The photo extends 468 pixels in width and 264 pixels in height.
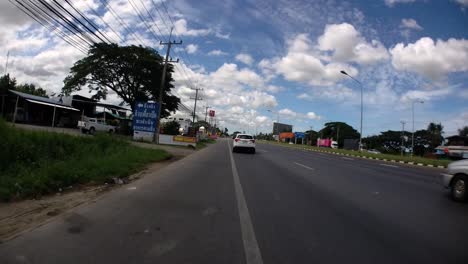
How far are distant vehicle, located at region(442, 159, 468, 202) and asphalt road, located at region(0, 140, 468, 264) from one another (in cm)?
39

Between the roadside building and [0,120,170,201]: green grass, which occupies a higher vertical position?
the roadside building

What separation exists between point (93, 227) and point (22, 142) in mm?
6044

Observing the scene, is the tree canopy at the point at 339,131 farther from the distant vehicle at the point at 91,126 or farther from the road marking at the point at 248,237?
the road marking at the point at 248,237

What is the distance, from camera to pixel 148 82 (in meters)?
45.6

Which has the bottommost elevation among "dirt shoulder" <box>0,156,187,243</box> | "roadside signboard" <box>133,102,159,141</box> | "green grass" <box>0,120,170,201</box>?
"dirt shoulder" <box>0,156,187,243</box>

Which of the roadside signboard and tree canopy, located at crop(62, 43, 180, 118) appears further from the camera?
tree canopy, located at crop(62, 43, 180, 118)

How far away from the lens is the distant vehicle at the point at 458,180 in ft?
26.5

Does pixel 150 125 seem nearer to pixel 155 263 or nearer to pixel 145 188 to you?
pixel 145 188

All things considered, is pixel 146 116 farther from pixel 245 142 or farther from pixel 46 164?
pixel 46 164

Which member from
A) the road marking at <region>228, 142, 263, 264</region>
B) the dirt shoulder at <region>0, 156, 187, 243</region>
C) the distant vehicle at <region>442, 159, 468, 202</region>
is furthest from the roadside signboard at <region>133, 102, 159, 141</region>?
the distant vehicle at <region>442, 159, 468, 202</region>

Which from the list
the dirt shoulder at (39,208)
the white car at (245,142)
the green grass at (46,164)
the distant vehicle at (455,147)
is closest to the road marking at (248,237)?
the dirt shoulder at (39,208)

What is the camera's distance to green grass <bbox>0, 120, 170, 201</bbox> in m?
6.93

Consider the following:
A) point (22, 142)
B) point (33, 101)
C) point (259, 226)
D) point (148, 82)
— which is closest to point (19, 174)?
point (22, 142)

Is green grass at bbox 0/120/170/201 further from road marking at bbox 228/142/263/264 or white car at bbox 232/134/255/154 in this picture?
white car at bbox 232/134/255/154
